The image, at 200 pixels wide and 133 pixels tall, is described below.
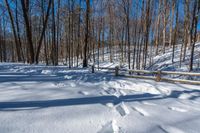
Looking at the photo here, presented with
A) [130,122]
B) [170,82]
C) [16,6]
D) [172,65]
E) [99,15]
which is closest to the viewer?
[130,122]

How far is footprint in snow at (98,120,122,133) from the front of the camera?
3.04 meters

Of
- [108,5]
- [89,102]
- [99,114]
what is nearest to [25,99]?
[89,102]

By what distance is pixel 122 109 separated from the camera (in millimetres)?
4215

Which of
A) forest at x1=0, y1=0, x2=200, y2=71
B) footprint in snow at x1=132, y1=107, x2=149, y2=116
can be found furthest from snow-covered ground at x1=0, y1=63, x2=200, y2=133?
forest at x1=0, y1=0, x2=200, y2=71

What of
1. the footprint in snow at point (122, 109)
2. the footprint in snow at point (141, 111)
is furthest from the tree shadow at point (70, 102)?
the footprint in snow at point (141, 111)

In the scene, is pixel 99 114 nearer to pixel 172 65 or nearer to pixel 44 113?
pixel 44 113

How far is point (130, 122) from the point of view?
11.2ft

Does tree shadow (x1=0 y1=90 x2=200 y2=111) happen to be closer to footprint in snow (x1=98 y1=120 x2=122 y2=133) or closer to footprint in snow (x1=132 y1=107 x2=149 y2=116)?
footprint in snow (x1=132 y1=107 x2=149 y2=116)

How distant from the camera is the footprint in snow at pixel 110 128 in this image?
3.04 m

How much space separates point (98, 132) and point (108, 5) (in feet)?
75.8

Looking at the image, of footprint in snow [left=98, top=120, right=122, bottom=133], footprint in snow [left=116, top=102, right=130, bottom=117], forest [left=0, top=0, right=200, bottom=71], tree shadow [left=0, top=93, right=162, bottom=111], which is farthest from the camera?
forest [left=0, top=0, right=200, bottom=71]

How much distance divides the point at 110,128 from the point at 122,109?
1.12 meters

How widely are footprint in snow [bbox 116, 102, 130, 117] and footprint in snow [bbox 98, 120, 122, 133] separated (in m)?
0.55

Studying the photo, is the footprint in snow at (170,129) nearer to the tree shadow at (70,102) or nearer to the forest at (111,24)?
the tree shadow at (70,102)
